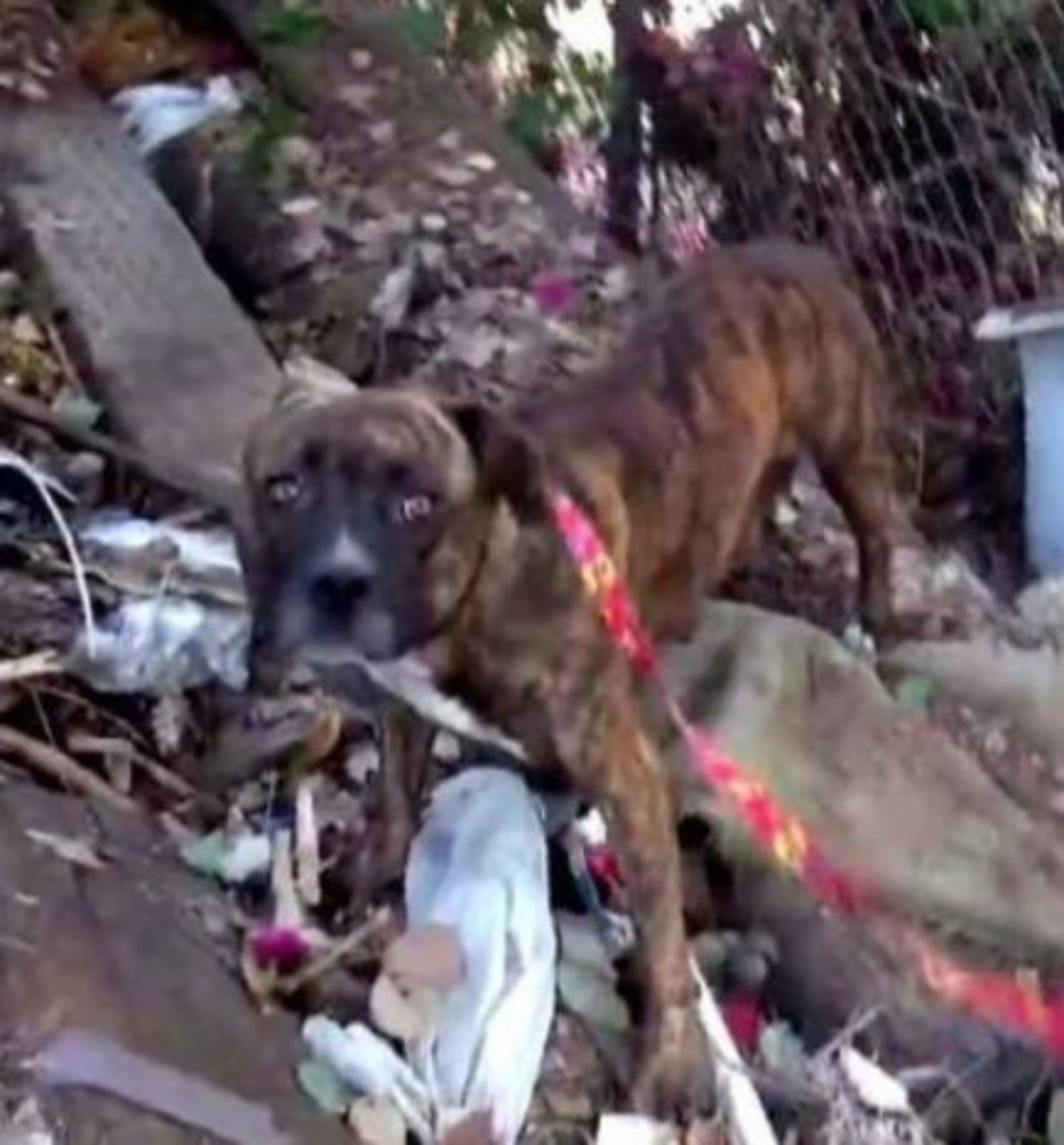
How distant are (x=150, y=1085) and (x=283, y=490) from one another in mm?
787

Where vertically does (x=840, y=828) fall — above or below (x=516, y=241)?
below

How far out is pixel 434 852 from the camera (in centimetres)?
482

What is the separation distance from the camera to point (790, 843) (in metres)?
4.78

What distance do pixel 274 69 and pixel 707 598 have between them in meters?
2.24

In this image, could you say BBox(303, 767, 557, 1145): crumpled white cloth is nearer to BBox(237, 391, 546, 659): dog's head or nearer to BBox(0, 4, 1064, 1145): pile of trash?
BBox(0, 4, 1064, 1145): pile of trash

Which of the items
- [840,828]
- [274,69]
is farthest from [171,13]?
[840,828]

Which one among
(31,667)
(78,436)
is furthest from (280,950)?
(78,436)

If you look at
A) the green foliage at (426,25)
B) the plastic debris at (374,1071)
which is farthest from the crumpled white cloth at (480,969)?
the green foliage at (426,25)

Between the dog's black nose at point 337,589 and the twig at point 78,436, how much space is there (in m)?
1.45

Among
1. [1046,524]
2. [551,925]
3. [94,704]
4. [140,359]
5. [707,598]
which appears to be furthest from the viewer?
[1046,524]

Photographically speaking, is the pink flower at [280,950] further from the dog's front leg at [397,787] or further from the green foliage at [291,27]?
the green foliage at [291,27]

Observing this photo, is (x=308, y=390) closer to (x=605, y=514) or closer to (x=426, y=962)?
(x=605, y=514)

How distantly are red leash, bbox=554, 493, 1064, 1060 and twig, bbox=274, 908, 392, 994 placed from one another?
0.54m

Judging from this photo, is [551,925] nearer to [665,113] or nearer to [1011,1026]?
[1011,1026]
